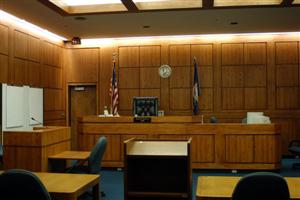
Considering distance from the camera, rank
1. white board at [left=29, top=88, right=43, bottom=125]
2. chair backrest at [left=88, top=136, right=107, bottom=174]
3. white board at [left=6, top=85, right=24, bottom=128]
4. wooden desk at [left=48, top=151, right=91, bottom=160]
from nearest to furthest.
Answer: chair backrest at [left=88, top=136, right=107, bottom=174] < wooden desk at [left=48, top=151, right=91, bottom=160] < white board at [left=6, top=85, right=24, bottom=128] < white board at [left=29, top=88, right=43, bottom=125]

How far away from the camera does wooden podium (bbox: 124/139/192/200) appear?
412 centimetres

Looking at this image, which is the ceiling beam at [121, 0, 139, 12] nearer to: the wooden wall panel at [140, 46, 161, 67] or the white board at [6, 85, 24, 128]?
the white board at [6, 85, 24, 128]

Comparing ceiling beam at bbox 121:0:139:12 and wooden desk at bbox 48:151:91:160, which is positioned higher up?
ceiling beam at bbox 121:0:139:12

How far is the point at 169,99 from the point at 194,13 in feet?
10.7

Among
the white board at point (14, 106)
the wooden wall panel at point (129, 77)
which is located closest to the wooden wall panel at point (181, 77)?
the wooden wall panel at point (129, 77)

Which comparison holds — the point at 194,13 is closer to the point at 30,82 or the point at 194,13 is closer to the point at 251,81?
the point at 251,81

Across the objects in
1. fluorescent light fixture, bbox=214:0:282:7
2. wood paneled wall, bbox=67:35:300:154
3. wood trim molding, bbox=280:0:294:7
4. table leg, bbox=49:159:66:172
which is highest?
fluorescent light fixture, bbox=214:0:282:7

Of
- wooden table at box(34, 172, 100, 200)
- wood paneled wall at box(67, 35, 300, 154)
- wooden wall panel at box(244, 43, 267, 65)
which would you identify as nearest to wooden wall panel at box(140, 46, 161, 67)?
wood paneled wall at box(67, 35, 300, 154)

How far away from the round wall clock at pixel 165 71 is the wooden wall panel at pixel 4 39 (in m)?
4.16

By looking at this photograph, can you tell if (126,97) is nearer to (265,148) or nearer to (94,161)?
(265,148)

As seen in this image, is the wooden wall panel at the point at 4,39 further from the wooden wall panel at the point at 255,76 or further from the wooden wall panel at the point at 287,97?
the wooden wall panel at the point at 287,97

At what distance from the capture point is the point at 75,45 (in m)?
10.8

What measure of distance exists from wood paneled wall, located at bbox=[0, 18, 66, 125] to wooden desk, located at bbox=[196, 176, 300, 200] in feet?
18.6

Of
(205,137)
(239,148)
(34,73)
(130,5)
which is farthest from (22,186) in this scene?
(34,73)
